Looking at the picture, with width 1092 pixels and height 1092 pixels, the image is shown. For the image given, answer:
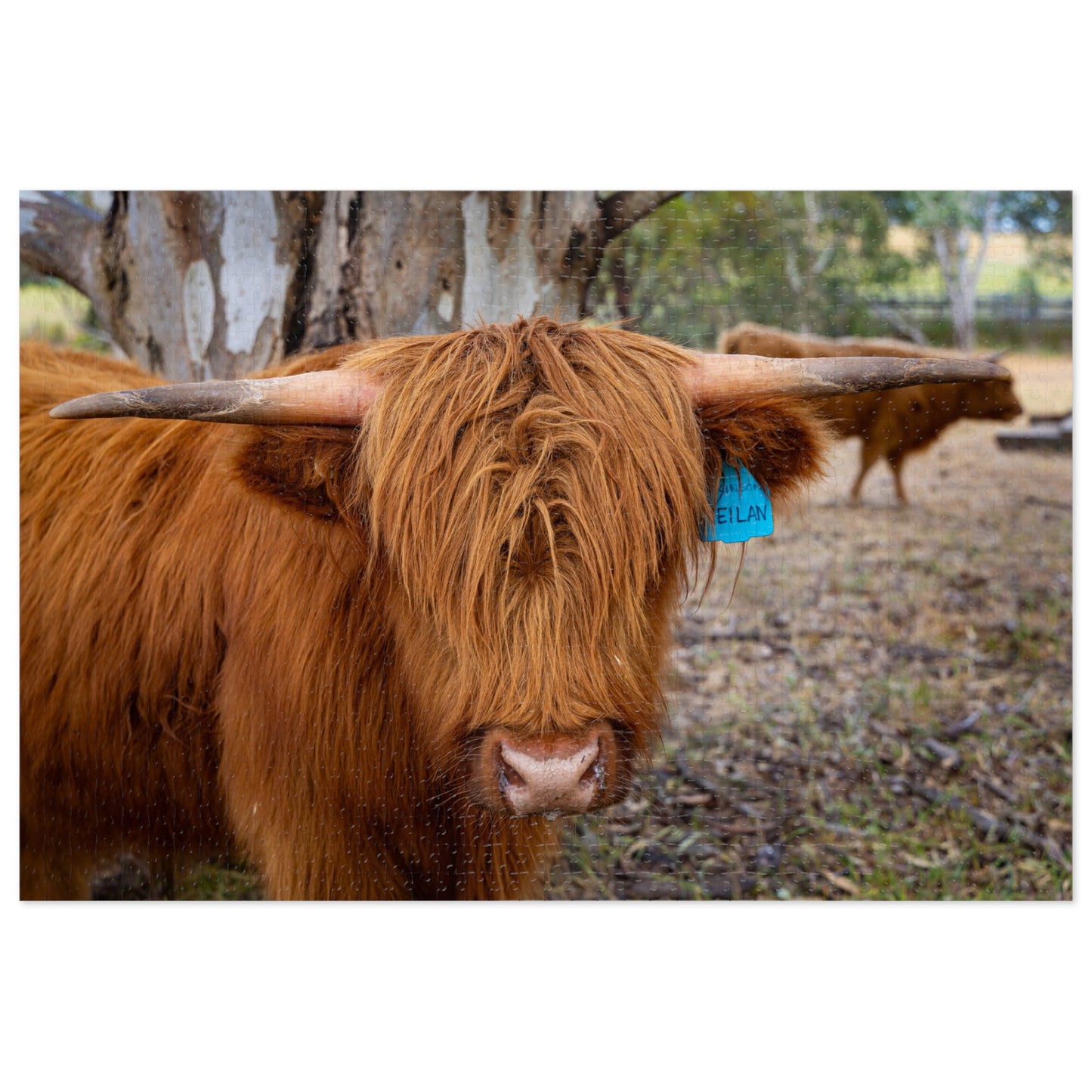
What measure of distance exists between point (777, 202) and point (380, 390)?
1681 millimetres

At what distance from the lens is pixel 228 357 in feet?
9.24

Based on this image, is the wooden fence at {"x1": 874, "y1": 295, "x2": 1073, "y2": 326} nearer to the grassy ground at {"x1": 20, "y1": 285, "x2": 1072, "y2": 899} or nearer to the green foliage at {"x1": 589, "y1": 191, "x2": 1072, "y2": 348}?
the green foliage at {"x1": 589, "y1": 191, "x2": 1072, "y2": 348}

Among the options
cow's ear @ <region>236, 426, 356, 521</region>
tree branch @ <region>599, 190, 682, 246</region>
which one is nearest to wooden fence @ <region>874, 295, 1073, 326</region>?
tree branch @ <region>599, 190, 682, 246</region>

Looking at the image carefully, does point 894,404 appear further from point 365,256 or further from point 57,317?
point 57,317

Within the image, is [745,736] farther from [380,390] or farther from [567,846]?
[380,390]

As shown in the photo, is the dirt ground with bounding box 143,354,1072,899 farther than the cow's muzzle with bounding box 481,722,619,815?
Yes

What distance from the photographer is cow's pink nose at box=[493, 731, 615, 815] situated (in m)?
1.61

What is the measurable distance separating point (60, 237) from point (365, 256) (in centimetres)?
99

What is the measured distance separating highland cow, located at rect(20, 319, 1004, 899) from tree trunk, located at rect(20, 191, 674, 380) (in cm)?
41

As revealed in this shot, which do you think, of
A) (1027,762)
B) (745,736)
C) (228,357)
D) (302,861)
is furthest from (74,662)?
(1027,762)

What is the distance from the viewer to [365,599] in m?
1.98

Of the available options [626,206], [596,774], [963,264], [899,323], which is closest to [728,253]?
[626,206]

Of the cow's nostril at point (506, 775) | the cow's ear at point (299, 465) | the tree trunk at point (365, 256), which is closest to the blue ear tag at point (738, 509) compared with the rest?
the cow's nostril at point (506, 775)

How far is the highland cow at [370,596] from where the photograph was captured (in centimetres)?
170
